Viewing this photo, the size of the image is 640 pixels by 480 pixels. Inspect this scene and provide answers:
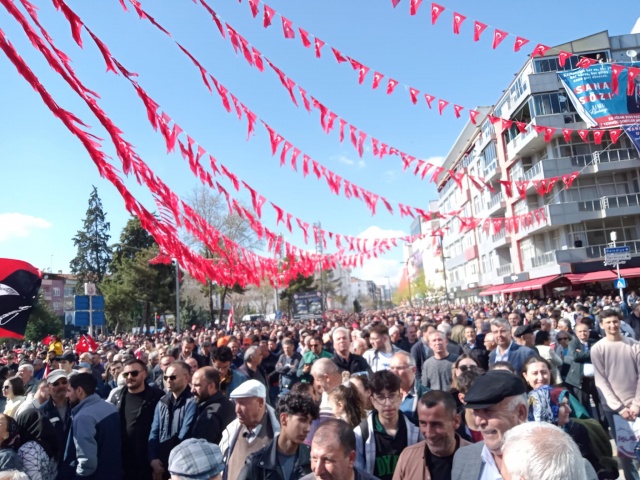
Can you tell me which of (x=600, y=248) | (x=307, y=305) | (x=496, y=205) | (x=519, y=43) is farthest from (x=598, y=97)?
(x=307, y=305)

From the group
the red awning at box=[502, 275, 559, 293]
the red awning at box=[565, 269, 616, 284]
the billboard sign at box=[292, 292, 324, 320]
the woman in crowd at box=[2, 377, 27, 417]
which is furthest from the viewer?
the billboard sign at box=[292, 292, 324, 320]

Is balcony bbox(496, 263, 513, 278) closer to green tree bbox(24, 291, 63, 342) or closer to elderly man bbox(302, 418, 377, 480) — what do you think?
green tree bbox(24, 291, 63, 342)

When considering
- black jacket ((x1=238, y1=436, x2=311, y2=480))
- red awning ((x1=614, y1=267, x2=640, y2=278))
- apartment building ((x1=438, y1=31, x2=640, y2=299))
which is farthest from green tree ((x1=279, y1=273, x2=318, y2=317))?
black jacket ((x1=238, y1=436, x2=311, y2=480))

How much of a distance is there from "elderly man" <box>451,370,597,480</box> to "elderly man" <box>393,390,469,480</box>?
25 centimetres

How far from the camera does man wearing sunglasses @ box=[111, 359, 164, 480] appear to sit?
4785 millimetres

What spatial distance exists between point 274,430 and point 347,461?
1.41 meters

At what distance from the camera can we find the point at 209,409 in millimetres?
4488

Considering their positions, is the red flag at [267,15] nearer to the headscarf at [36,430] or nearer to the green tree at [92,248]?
the headscarf at [36,430]

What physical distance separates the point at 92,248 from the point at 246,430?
63748 millimetres

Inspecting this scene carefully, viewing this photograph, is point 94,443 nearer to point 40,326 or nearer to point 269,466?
point 269,466

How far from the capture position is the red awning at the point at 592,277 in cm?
2917

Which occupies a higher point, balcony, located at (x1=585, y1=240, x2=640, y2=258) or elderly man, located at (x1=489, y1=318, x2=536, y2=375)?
balcony, located at (x1=585, y1=240, x2=640, y2=258)

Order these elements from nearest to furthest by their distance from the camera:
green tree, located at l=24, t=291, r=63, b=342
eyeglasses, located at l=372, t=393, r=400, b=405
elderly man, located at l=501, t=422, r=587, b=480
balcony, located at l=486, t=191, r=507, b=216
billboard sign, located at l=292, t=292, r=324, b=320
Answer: elderly man, located at l=501, t=422, r=587, b=480 < eyeglasses, located at l=372, t=393, r=400, b=405 < balcony, located at l=486, t=191, r=507, b=216 < green tree, located at l=24, t=291, r=63, b=342 < billboard sign, located at l=292, t=292, r=324, b=320

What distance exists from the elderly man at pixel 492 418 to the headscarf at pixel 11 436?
11.5 ft
